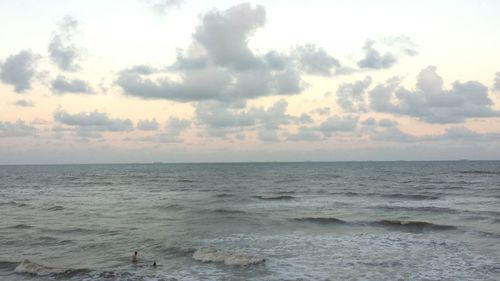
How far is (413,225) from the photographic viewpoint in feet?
109

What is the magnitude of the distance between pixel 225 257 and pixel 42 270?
905 centimetres

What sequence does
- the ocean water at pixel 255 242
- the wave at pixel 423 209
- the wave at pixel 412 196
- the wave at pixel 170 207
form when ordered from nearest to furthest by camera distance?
the ocean water at pixel 255 242 < the wave at pixel 423 209 < the wave at pixel 170 207 < the wave at pixel 412 196

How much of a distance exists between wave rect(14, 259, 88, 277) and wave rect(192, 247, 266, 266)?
601 cm

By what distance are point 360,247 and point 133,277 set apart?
13.5 m

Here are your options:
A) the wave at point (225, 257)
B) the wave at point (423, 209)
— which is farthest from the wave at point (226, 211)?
the wave at point (225, 257)

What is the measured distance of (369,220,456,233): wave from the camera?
31828 millimetres

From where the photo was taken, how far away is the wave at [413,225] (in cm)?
3183

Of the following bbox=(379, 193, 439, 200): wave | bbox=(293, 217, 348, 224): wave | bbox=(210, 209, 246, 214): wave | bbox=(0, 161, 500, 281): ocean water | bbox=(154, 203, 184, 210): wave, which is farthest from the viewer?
bbox=(379, 193, 439, 200): wave

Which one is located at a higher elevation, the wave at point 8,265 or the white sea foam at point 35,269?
the white sea foam at point 35,269

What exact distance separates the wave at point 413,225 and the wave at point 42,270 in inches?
909

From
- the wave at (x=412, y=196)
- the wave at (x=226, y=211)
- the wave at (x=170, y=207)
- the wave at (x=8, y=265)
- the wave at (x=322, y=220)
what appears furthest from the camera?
the wave at (x=412, y=196)

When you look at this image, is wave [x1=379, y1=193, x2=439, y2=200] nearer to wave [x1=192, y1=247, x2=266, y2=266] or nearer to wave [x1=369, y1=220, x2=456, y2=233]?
wave [x1=369, y1=220, x2=456, y2=233]

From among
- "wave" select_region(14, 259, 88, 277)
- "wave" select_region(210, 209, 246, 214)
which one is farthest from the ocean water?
"wave" select_region(210, 209, 246, 214)

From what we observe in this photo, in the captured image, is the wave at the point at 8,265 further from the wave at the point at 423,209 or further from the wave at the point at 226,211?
the wave at the point at 423,209
